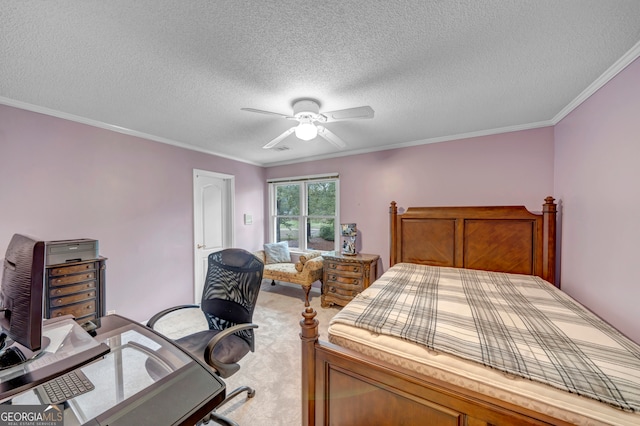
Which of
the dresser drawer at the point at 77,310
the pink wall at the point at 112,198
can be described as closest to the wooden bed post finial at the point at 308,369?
the dresser drawer at the point at 77,310

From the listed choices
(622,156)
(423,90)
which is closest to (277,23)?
(423,90)

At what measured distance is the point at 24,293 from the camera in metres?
0.77

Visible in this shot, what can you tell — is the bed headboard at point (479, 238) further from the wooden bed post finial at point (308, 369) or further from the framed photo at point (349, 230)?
the wooden bed post finial at point (308, 369)

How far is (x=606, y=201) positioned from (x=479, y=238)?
3.87ft

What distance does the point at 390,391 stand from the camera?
3.58 ft

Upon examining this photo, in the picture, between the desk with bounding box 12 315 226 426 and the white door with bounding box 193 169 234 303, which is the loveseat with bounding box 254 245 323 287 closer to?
the white door with bounding box 193 169 234 303

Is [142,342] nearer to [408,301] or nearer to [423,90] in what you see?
[408,301]

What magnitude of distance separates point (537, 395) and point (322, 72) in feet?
6.72

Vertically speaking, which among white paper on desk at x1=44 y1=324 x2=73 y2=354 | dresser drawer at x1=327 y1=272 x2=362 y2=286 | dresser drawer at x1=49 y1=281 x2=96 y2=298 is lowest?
dresser drawer at x1=327 y1=272 x2=362 y2=286

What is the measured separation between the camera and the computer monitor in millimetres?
759

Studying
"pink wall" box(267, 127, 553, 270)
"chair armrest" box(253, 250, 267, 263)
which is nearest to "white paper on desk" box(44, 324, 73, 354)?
"chair armrest" box(253, 250, 267, 263)

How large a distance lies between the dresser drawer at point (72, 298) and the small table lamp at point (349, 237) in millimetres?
→ 3020

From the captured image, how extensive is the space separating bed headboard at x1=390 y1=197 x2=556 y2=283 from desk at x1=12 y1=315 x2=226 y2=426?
2854mm

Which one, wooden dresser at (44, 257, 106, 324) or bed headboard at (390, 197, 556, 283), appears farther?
bed headboard at (390, 197, 556, 283)
